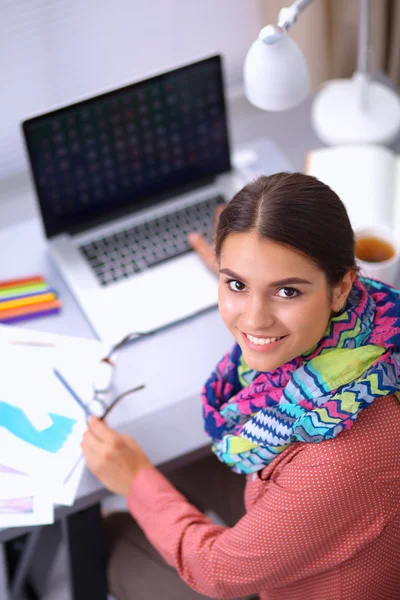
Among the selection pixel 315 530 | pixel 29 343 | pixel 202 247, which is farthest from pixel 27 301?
pixel 315 530

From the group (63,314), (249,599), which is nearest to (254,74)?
(63,314)

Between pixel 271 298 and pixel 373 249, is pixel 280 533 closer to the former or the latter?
pixel 271 298

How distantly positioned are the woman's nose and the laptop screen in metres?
0.55

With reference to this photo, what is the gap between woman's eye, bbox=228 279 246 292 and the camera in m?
Result: 0.88

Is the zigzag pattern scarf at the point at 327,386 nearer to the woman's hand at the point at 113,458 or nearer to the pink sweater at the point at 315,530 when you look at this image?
the pink sweater at the point at 315,530

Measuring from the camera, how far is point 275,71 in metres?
1.16

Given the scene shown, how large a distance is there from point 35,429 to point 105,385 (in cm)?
12

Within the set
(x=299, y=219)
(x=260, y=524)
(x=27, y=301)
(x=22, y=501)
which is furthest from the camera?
(x=27, y=301)

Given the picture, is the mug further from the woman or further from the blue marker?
the blue marker

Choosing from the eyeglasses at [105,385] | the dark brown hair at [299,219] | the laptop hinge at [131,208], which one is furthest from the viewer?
the laptop hinge at [131,208]

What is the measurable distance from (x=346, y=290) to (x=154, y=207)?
1.99 ft

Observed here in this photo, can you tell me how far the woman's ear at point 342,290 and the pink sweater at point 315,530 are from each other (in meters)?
0.12

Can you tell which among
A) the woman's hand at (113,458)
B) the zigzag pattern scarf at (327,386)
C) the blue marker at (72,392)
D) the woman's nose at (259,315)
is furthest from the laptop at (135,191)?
the woman's nose at (259,315)

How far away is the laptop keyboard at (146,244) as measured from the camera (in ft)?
4.40
